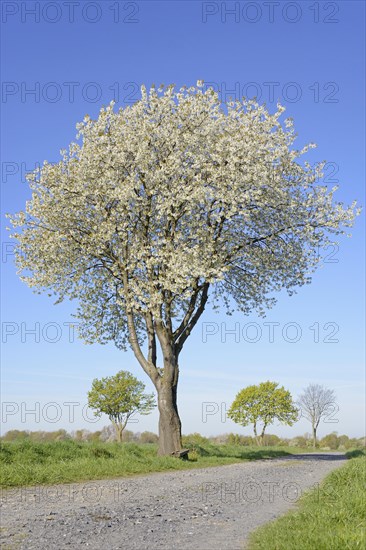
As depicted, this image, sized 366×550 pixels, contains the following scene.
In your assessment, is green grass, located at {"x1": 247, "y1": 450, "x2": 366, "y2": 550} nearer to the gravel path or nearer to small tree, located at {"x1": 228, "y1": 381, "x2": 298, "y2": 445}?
the gravel path

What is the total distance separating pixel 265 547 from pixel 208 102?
22.8 m

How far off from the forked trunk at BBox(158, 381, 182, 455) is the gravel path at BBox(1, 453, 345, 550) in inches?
313

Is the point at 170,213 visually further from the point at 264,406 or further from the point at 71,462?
the point at 264,406

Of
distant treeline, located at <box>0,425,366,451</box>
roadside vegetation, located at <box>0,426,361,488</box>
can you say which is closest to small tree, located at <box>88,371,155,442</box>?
distant treeline, located at <box>0,425,366,451</box>

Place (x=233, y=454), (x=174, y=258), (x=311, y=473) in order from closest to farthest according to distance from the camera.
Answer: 1. (x=311, y=473)
2. (x=174, y=258)
3. (x=233, y=454)

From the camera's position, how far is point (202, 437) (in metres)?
48.2

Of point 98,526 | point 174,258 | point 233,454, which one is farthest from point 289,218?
point 98,526

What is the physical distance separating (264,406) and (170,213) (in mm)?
50042

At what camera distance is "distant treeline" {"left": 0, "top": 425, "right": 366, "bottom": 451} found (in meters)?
59.2

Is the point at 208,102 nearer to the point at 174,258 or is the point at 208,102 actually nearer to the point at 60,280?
the point at 174,258

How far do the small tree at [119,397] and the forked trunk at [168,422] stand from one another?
2984cm

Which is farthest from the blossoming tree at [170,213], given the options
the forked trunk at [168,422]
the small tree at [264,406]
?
the small tree at [264,406]

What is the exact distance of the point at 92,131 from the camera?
88.9ft

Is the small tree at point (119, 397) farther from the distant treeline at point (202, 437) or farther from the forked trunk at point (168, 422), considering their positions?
the forked trunk at point (168, 422)
